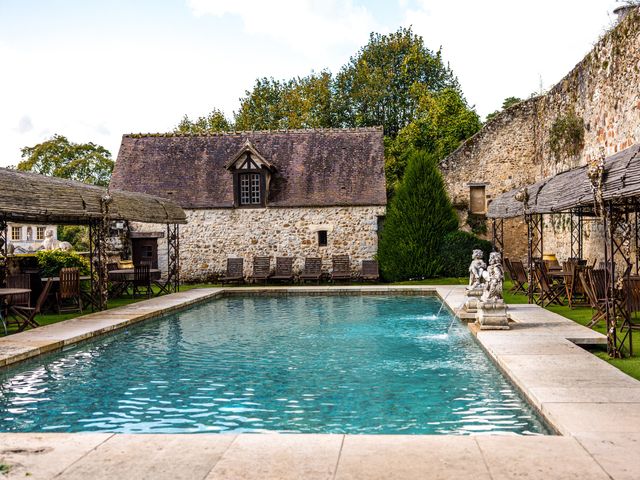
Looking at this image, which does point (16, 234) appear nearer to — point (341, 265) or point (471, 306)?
point (341, 265)

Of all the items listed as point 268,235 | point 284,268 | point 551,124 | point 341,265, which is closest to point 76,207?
point 284,268

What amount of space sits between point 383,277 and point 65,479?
19.0 m

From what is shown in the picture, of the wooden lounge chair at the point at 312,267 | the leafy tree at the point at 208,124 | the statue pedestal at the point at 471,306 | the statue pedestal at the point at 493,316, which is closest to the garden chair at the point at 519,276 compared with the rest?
the statue pedestal at the point at 471,306

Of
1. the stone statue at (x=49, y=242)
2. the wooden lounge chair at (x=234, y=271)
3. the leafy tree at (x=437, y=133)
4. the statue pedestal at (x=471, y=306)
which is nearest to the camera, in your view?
the statue pedestal at (x=471, y=306)

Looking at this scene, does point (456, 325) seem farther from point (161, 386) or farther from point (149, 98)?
point (149, 98)

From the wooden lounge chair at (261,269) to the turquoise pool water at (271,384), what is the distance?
31.6 ft

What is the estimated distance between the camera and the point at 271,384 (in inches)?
314

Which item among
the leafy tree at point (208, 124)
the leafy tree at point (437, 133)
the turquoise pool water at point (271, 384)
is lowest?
the turquoise pool water at point (271, 384)

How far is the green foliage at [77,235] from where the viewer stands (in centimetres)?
4027

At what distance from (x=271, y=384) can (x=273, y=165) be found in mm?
17685

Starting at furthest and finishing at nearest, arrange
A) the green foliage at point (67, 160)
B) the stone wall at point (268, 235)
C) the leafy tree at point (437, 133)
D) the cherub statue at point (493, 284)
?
the green foliage at point (67, 160) < the leafy tree at point (437, 133) < the stone wall at point (268, 235) < the cherub statue at point (493, 284)

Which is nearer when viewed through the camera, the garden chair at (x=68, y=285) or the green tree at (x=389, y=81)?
the garden chair at (x=68, y=285)

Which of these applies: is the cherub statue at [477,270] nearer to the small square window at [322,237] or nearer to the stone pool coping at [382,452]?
the stone pool coping at [382,452]

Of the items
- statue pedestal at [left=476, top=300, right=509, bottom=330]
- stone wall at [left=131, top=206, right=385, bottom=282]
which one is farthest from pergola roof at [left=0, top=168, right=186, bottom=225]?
statue pedestal at [left=476, top=300, right=509, bottom=330]
